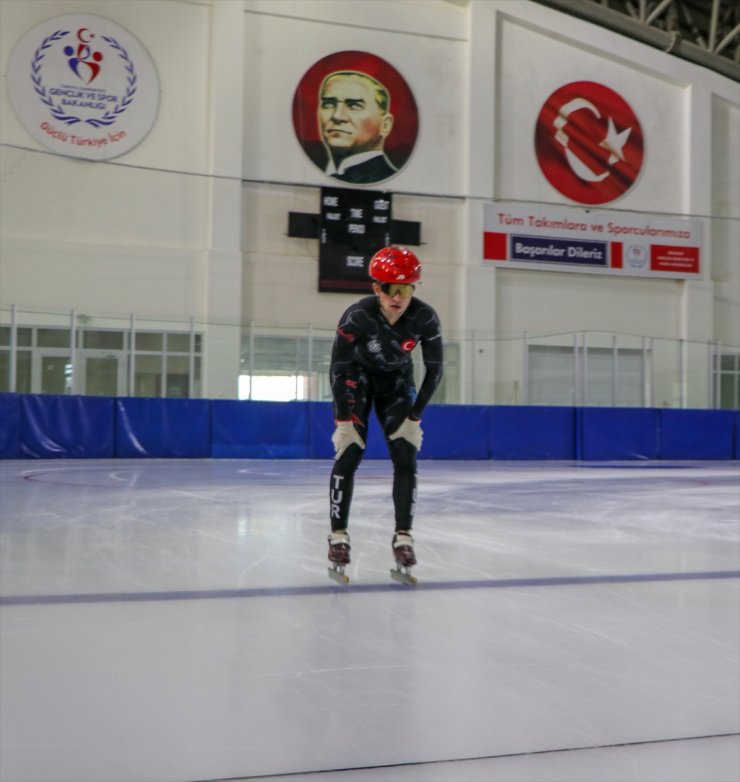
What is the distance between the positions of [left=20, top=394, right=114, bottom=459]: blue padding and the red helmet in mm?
13063

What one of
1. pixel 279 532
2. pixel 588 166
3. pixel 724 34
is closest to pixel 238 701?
pixel 279 532

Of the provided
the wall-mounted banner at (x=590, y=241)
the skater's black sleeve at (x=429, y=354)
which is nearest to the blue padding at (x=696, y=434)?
the wall-mounted banner at (x=590, y=241)

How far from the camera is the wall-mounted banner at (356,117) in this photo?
21031 millimetres

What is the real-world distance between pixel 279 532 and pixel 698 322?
1992 centimetres

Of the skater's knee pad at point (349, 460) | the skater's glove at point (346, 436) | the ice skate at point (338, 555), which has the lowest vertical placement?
the ice skate at point (338, 555)

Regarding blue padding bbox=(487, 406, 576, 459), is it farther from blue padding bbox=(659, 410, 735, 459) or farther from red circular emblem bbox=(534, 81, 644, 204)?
red circular emblem bbox=(534, 81, 644, 204)

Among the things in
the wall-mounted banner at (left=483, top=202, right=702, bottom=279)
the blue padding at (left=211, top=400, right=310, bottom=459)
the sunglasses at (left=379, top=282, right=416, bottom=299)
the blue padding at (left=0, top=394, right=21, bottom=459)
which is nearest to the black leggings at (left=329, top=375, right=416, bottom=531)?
the sunglasses at (left=379, top=282, right=416, bottom=299)

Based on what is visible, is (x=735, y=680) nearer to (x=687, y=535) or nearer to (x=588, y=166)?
(x=687, y=535)

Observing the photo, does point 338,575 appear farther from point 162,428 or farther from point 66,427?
point 162,428

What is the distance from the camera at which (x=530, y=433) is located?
61.3 feet

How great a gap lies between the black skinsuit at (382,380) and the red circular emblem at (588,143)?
19456mm

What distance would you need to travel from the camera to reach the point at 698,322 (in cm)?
2359

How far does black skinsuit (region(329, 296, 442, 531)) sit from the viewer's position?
4.18 m

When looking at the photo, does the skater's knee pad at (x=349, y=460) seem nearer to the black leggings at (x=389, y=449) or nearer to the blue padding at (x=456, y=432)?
the black leggings at (x=389, y=449)
